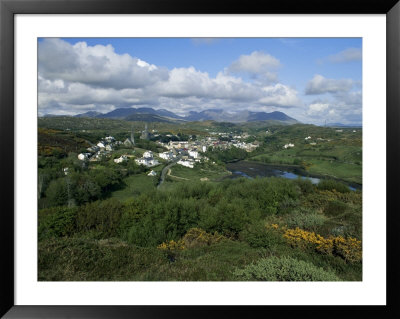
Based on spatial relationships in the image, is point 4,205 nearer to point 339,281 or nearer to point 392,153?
point 339,281

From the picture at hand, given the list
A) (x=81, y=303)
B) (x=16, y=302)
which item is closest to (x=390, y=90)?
(x=81, y=303)

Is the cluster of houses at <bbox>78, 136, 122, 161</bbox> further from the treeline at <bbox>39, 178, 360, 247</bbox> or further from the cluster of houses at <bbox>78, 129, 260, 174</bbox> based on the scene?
the treeline at <bbox>39, 178, 360, 247</bbox>

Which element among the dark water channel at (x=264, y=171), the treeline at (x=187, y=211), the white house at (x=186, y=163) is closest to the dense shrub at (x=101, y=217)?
the treeline at (x=187, y=211)

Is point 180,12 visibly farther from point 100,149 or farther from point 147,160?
point 100,149

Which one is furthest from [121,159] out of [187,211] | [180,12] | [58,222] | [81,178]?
[180,12]

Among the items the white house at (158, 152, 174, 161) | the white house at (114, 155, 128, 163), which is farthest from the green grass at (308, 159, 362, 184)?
the white house at (114, 155, 128, 163)

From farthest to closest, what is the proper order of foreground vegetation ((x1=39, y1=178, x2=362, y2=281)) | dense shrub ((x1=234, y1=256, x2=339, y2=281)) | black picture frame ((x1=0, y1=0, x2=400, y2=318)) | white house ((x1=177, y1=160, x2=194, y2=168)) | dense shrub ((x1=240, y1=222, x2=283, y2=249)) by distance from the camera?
white house ((x1=177, y1=160, x2=194, y2=168)) < dense shrub ((x1=240, y1=222, x2=283, y2=249)) < foreground vegetation ((x1=39, y1=178, x2=362, y2=281)) < dense shrub ((x1=234, y1=256, x2=339, y2=281)) < black picture frame ((x1=0, y1=0, x2=400, y2=318))
